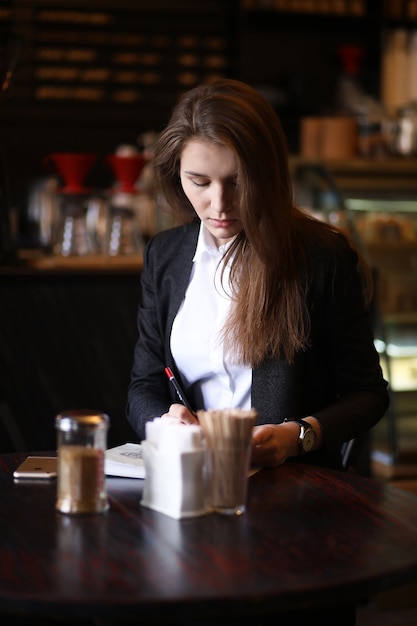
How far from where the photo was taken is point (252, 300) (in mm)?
2010

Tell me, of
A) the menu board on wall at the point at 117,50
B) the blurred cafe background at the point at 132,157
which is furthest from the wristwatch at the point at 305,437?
the menu board on wall at the point at 117,50

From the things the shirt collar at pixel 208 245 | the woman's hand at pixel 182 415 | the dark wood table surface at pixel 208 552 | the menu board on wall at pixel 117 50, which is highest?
the menu board on wall at pixel 117 50

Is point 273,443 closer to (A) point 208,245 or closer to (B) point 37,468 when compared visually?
(B) point 37,468

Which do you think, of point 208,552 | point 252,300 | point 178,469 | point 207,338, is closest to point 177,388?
point 207,338

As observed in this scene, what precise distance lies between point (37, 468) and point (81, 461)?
314 millimetres

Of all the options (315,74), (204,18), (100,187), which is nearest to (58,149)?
(100,187)

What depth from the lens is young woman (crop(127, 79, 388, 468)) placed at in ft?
6.29

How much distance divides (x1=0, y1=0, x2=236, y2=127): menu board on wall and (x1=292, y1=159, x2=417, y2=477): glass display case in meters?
1.57

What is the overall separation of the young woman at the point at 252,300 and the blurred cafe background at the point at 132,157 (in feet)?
3.16

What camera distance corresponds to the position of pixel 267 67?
19.8 ft

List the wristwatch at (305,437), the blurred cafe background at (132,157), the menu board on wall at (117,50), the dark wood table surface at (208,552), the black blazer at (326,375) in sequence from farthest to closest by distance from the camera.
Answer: the menu board on wall at (117,50), the blurred cafe background at (132,157), the black blazer at (326,375), the wristwatch at (305,437), the dark wood table surface at (208,552)

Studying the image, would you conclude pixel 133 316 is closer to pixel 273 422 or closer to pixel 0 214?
pixel 0 214

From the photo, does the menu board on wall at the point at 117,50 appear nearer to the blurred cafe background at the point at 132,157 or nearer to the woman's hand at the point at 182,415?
the blurred cafe background at the point at 132,157

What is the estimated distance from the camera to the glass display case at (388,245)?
4.05 meters
